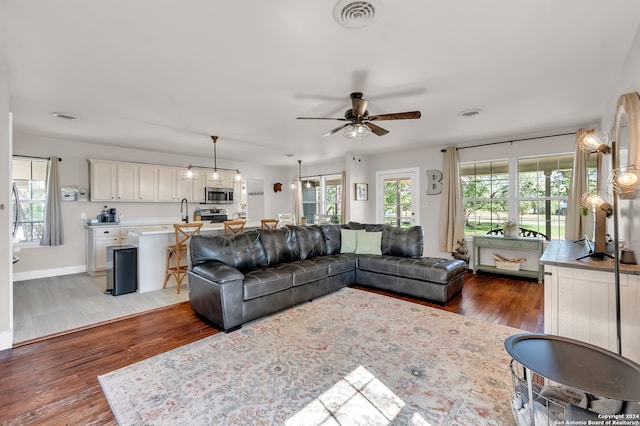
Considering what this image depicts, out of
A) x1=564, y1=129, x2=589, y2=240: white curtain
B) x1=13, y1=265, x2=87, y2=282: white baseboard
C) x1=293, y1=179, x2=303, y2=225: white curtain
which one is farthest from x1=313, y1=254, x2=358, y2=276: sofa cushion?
x1=13, y1=265, x2=87, y2=282: white baseboard

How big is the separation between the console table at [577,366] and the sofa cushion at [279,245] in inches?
115

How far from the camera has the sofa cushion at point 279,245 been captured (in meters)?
3.93

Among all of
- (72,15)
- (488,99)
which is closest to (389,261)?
(488,99)

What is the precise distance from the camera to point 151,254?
427 cm

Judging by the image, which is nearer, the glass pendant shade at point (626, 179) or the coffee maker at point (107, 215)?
the glass pendant shade at point (626, 179)

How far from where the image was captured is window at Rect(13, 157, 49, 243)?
5145 millimetres

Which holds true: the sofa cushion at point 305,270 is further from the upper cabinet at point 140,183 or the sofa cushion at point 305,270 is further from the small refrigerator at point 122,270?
the upper cabinet at point 140,183

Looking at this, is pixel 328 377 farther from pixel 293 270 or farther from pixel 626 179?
pixel 626 179

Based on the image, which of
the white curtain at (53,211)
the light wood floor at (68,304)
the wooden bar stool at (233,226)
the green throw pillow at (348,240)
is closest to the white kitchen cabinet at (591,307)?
the green throw pillow at (348,240)

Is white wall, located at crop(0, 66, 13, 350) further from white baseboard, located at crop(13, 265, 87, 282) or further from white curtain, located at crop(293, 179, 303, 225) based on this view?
white curtain, located at crop(293, 179, 303, 225)

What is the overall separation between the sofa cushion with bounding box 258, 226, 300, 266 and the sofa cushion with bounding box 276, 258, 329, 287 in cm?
18

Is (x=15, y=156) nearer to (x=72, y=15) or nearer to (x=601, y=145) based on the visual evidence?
(x=72, y=15)

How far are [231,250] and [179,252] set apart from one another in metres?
1.28

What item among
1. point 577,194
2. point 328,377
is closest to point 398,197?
point 577,194
